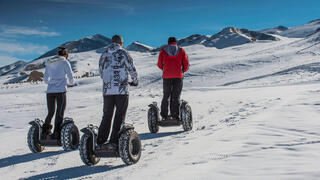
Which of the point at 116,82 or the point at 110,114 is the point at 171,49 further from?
the point at 110,114

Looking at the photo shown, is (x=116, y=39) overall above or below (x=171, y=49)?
below

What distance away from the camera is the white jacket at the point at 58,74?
5.95m

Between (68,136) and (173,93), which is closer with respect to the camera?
(68,136)

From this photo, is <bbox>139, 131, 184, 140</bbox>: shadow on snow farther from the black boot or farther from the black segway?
the black segway

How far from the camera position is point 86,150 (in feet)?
14.6

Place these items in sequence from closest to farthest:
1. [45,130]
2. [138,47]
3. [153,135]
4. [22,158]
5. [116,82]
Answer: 1. [116,82]
2. [22,158]
3. [45,130]
4. [153,135]
5. [138,47]

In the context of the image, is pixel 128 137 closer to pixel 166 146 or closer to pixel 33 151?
pixel 166 146

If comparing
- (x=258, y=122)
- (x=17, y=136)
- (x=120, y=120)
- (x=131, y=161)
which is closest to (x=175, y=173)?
(x=131, y=161)

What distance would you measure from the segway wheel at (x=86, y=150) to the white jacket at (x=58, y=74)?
183cm

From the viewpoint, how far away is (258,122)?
6.73 meters

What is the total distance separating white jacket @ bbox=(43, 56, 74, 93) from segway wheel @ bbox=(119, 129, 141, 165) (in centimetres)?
214

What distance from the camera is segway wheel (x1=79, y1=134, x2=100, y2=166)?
4.45 metres

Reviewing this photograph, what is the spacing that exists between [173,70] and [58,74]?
101 inches

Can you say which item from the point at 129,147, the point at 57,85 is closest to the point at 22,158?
the point at 57,85
